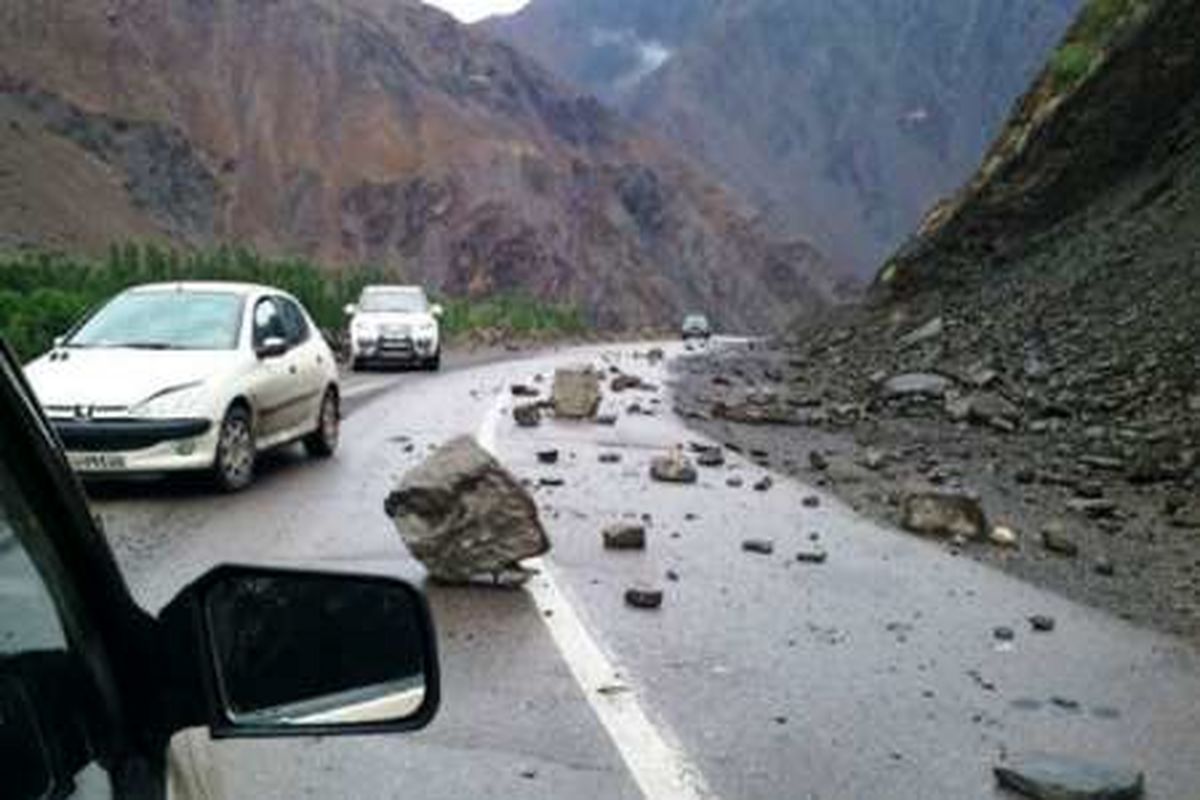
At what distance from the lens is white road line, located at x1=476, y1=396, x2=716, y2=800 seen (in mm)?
5848

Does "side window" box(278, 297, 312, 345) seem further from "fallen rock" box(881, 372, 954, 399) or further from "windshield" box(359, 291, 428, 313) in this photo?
"windshield" box(359, 291, 428, 313)

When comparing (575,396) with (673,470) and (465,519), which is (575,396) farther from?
(465,519)

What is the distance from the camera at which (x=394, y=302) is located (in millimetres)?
34406

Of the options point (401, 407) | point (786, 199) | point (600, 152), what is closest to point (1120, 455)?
point (401, 407)

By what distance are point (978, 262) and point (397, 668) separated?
33.0m

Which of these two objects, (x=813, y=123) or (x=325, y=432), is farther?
(x=813, y=123)

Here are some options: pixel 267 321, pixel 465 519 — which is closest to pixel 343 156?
pixel 267 321

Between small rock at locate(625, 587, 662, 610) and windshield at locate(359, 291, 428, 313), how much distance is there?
25307mm

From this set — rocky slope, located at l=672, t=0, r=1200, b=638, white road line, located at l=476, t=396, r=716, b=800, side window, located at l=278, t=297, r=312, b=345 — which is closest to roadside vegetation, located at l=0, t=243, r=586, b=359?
side window, located at l=278, t=297, r=312, b=345

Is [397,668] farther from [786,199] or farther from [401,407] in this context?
[786,199]

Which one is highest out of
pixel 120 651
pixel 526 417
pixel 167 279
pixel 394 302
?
pixel 167 279

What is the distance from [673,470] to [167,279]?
28.3 m

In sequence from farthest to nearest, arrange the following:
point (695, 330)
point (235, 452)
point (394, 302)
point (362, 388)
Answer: point (695, 330)
point (394, 302)
point (362, 388)
point (235, 452)

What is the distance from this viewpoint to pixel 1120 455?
56.9 feet
